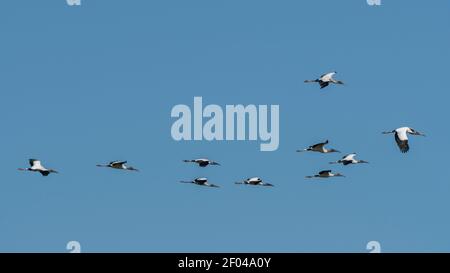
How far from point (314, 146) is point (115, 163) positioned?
1145 centimetres

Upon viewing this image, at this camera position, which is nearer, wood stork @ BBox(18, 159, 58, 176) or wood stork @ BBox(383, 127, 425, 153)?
wood stork @ BBox(383, 127, 425, 153)

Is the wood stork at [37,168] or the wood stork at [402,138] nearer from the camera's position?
the wood stork at [402,138]

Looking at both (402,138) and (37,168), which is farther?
(37,168)
